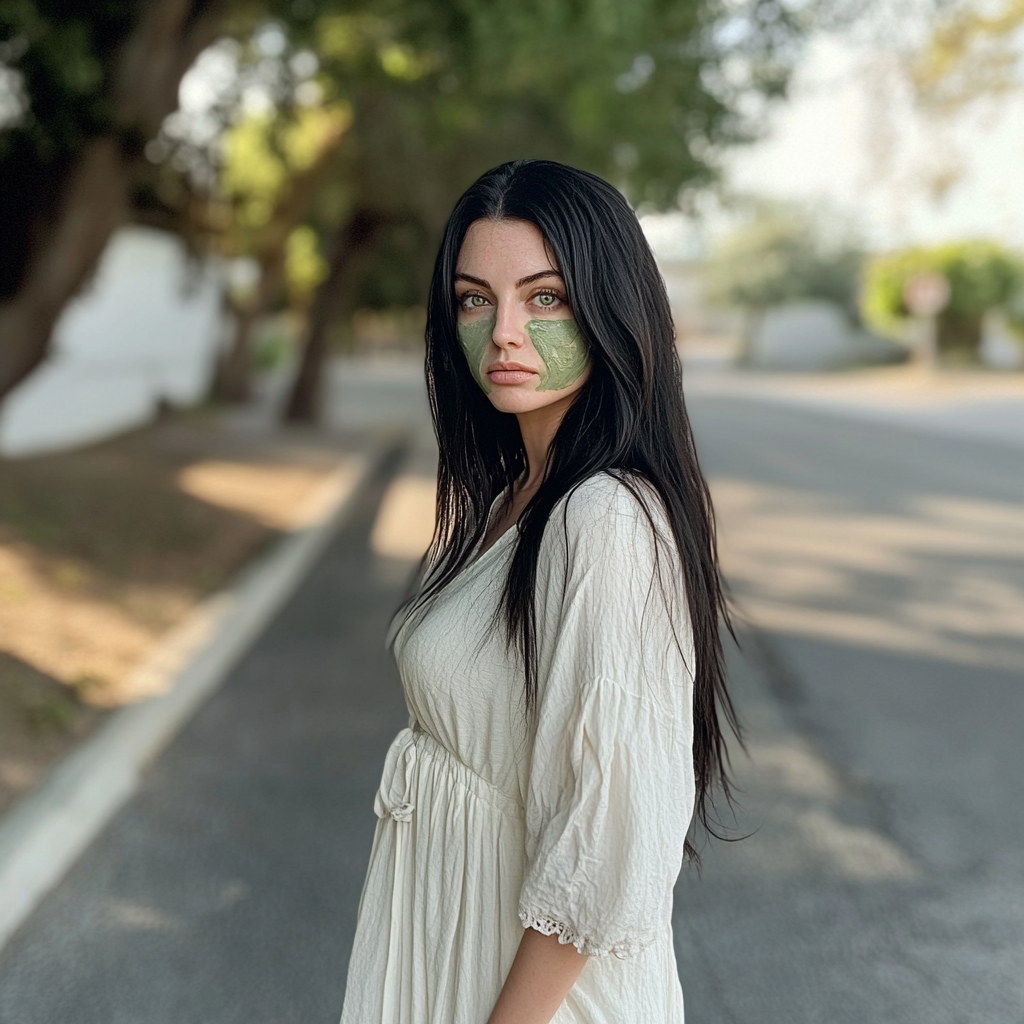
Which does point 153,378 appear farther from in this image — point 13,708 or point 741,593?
point 13,708

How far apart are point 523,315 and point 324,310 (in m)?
20.7

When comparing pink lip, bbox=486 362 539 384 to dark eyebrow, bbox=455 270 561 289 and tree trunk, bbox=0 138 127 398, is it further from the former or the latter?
tree trunk, bbox=0 138 127 398

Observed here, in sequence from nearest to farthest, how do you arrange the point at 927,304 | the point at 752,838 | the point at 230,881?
1. the point at 230,881
2. the point at 752,838
3. the point at 927,304

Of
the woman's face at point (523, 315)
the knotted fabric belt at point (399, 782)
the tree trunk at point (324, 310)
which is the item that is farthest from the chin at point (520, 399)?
the tree trunk at point (324, 310)

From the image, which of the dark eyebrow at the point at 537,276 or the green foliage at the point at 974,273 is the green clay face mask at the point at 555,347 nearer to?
the dark eyebrow at the point at 537,276

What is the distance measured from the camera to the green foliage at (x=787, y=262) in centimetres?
5684

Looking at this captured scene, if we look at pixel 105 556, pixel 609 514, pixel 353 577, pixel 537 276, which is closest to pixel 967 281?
pixel 353 577

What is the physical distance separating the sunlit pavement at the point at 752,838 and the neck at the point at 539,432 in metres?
1.31

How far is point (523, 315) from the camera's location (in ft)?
5.47

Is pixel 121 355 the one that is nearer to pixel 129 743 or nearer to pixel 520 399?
pixel 129 743

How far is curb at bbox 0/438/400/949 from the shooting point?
412 cm

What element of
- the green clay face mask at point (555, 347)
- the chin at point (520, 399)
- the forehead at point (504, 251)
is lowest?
the chin at point (520, 399)

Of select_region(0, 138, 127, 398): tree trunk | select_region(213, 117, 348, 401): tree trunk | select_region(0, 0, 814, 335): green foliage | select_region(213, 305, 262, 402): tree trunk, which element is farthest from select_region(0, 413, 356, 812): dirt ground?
select_region(213, 305, 262, 402): tree trunk

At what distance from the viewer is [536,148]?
17.5 metres
